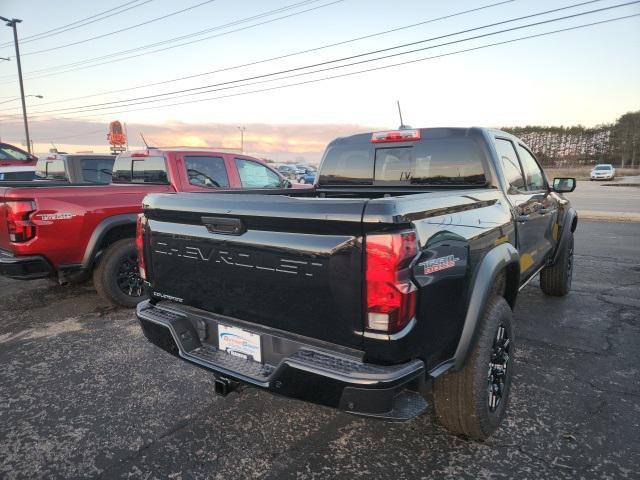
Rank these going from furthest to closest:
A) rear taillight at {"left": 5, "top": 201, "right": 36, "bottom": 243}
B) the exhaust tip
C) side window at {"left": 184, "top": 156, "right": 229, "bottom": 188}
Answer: side window at {"left": 184, "top": 156, "right": 229, "bottom": 188}
rear taillight at {"left": 5, "top": 201, "right": 36, "bottom": 243}
the exhaust tip

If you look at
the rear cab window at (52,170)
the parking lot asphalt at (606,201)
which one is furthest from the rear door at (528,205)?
the parking lot asphalt at (606,201)

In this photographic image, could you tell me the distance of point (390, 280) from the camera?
179cm

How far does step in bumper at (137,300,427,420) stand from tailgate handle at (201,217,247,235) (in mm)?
511

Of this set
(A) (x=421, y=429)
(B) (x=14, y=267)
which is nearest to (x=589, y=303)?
(A) (x=421, y=429)

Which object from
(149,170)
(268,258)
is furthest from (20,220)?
(268,258)

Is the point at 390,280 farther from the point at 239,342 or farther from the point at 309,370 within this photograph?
the point at 239,342

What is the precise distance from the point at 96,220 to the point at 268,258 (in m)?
3.53

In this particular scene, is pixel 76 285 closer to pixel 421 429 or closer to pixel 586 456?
pixel 421 429

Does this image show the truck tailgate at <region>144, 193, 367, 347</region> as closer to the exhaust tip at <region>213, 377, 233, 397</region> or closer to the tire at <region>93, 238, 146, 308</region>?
the exhaust tip at <region>213, 377, 233, 397</region>

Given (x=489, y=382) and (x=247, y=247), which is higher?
(x=247, y=247)

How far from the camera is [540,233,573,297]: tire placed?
508 cm

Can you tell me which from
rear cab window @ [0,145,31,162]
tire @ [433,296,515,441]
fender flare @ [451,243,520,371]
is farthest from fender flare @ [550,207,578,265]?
rear cab window @ [0,145,31,162]

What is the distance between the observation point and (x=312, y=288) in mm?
1978

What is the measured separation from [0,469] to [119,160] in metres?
4.94
